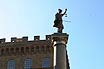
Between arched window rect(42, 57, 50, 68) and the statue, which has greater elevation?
the statue

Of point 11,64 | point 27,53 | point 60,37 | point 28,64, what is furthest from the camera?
point 27,53

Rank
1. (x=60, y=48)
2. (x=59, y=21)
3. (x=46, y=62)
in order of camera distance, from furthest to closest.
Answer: (x=46, y=62), (x=59, y=21), (x=60, y=48)

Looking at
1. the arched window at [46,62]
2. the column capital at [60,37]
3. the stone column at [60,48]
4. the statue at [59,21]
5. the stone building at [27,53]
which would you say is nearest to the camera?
the stone column at [60,48]

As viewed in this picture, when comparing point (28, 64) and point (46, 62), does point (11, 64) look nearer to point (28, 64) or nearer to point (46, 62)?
point (28, 64)

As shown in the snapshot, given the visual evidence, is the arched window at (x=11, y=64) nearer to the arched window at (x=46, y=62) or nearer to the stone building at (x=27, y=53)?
the stone building at (x=27, y=53)

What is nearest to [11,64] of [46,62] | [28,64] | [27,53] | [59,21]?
[28,64]

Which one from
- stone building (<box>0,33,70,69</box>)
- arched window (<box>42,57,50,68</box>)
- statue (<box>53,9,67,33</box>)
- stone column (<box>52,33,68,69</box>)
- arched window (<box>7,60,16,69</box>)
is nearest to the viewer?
stone column (<box>52,33,68,69</box>)

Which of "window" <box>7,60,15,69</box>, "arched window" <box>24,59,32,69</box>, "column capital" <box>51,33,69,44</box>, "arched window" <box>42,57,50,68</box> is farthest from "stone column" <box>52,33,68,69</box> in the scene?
"window" <box>7,60,15,69</box>

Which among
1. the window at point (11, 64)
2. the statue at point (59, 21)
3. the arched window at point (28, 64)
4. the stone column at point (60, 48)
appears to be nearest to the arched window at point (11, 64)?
the window at point (11, 64)

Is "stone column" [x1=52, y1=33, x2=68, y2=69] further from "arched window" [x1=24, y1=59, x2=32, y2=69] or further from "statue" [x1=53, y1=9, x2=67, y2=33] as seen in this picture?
"arched window" [x1=24, y1=59, x2=32, y2=69]

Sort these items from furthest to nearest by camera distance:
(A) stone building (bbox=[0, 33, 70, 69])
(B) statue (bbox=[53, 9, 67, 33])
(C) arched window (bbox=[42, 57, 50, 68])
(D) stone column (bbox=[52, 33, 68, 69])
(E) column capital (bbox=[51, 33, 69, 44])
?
(A) stone building (bbox=[0, 33, 70, 69]) → (C) arched window (bbox=[42, 57, 50, 68]) → (B) statue (bbox=[53, 9, 67, 33]) → (E) column capital (bbox=[51, 33, 69, 44]) → (D) stone column (bbox=[52, 33, 68, 69])

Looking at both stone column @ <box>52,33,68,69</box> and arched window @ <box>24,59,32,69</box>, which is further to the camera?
arched window @ <box>24,59,32,69</box>

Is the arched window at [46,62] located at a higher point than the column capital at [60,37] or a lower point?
lower

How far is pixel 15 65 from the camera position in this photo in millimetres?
65312
